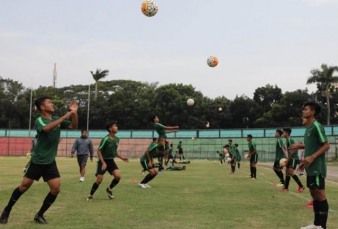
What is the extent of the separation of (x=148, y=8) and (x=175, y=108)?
59826 mm

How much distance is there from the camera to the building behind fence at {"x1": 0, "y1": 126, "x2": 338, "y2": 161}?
57.2 metres

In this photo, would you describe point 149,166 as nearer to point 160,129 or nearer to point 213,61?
point 160,129

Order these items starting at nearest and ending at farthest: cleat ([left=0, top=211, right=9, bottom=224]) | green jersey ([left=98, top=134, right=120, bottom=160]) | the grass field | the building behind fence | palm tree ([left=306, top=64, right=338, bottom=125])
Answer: cleat ([left=0, top=211, right=9, bottom=224]), the grass field, green jersey ([left=98, top=134, right=120, bottom=160]), the building behind fence, palm tree ([left=306, top=64, right=338, bottom=125])

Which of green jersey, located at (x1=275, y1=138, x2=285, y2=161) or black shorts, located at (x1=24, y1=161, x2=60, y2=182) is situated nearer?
black shorts, located at (x1=24, y1=161, x2=60, y2=182)

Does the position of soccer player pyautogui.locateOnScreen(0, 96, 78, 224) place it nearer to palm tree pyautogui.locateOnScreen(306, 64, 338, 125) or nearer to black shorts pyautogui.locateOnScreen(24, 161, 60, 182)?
black shorts pyautogui.locateOnScreen(24, 161, 60, 182)

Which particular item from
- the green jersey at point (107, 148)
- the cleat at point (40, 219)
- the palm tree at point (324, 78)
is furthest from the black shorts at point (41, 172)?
the palm tree at point (324, 78)

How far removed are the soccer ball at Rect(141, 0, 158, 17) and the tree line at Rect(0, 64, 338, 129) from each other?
57.7m

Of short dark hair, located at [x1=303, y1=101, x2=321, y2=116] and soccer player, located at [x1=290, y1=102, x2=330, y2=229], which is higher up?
short dark hair, located at [x1=303, y1=101, x2=321, y2=116]

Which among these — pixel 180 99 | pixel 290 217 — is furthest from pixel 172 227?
pixel 180 99

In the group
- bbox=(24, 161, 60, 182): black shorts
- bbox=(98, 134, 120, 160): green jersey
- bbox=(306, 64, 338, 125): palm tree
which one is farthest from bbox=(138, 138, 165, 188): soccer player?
bbox=(306, 64, 338, 125): palm tree

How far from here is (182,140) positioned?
6244 centimetres

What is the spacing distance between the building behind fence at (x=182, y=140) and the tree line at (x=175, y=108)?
9491 mm

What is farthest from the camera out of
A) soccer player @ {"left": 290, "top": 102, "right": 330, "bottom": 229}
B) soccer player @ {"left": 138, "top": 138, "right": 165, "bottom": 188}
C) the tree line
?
the tree line

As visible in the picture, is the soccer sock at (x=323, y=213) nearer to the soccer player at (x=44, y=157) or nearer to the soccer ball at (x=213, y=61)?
the soccer player at (x=44, y=157)
